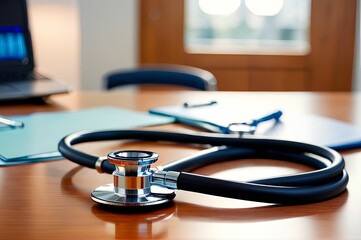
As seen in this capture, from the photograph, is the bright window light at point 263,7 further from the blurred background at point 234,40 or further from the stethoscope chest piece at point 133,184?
the stethoscope chest piece at point 133,184

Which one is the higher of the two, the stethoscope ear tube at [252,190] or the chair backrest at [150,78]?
the stethoscope ear tube at [252,190]

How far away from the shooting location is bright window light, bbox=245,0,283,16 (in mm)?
3260

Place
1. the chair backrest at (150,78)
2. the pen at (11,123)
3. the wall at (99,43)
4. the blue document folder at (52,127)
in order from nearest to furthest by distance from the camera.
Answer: the blue document folder at (52,127)
the pen at (11,123)
the chair backrest at (150,78)
the wall at (99,43)

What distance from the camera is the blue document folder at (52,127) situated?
0.77 m

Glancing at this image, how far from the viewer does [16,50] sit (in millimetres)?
1432

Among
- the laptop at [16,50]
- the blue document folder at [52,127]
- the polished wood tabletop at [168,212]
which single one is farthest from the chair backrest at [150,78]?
the polished wood tabletop at [168,212]

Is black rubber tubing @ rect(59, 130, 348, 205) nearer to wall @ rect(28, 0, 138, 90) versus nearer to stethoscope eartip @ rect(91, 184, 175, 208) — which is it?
stethoscope eartip @ rect(91, 184, 175, 208)

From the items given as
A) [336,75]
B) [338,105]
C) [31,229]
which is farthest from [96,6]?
[31,229]

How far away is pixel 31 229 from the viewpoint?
52 cm

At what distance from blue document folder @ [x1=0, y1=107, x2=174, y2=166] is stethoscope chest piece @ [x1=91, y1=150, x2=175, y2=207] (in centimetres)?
22

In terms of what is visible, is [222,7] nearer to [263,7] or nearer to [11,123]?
[263,7]

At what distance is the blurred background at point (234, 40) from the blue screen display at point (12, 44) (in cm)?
174

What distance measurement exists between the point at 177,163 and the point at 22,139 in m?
0.27

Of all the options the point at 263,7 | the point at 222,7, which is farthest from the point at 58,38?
the point at 263,7
